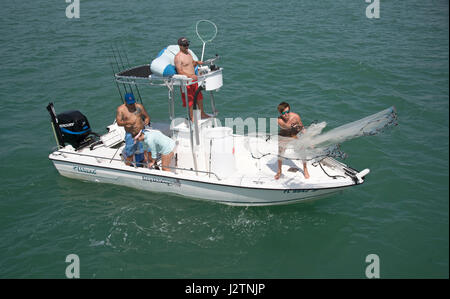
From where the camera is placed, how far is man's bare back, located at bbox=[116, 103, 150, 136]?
9062 mm

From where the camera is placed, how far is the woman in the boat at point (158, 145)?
9.16 meters

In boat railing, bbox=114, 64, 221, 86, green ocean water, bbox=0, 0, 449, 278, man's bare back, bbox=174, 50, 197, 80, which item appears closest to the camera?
green ocean water, bbox=0, 0, 449, 278

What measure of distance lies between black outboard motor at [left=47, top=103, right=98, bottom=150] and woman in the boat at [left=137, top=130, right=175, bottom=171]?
2.33 metres

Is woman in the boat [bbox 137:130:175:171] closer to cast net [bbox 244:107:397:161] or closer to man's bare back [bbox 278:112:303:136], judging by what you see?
cast net [bbox 244:107:397:161]

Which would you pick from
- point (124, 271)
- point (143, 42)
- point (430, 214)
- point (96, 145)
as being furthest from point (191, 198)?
point (143, 42)

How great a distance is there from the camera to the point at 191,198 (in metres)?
9.61

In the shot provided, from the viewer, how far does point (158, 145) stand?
9312 millimetres

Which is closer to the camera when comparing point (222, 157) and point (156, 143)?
point (222, 157)

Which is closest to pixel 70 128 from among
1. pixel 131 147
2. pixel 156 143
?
pixel 131 147

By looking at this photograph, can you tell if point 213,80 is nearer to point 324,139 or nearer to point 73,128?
point 324,139

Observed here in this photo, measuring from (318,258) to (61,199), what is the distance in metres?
6.65

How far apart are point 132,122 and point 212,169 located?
2.20 metres

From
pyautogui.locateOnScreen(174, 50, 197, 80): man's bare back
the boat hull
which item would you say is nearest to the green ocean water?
the boat hull

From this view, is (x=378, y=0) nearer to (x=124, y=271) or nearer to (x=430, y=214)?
(x=430, y=214)
